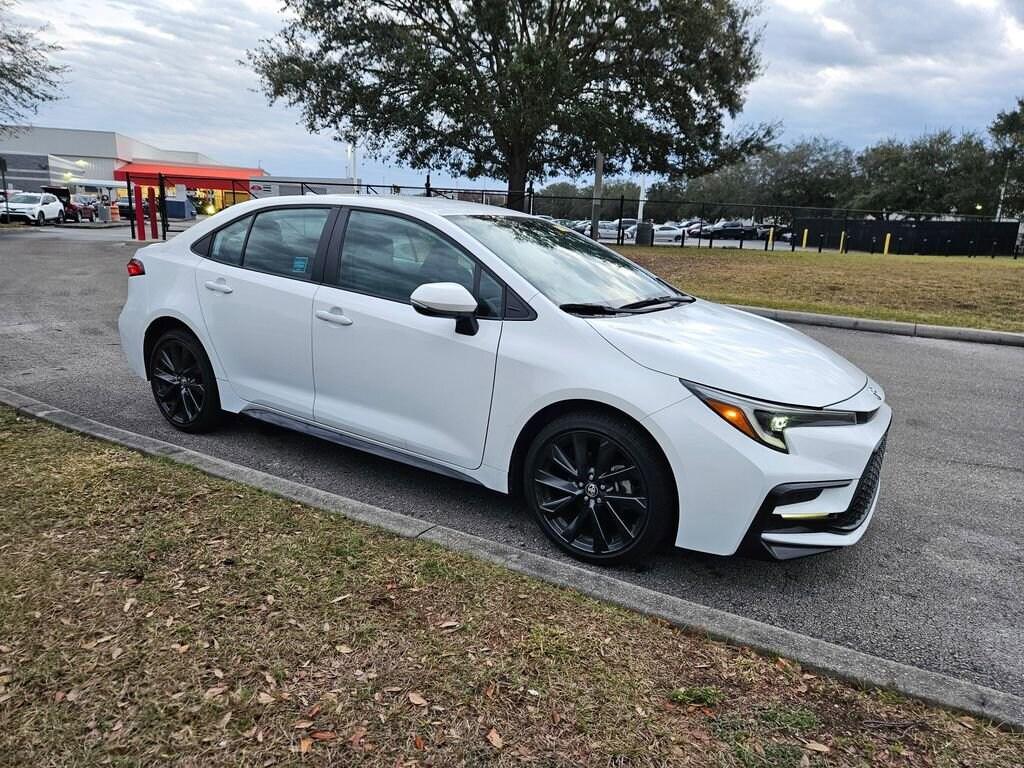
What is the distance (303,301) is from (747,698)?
9.93 feet

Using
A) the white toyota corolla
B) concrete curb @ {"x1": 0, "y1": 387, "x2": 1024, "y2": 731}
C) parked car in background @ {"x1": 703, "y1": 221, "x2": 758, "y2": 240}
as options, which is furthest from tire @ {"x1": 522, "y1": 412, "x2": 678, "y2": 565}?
parked car in background @ {"x1": 703, "y1": 221, "x2": 758, "y2": 240}

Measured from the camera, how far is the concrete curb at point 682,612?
240 cm

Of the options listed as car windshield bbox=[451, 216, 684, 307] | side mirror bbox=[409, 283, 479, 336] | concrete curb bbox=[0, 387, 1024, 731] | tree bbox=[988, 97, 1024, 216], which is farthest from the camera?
tree bbox=[988, 97, 1024, 216]

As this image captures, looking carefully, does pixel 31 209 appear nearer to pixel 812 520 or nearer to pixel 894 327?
pixel 894 327

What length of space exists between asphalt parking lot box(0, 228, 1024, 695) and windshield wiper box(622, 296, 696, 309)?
127 cm

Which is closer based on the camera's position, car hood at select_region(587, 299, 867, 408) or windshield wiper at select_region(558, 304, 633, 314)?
car hood at select_region(587, 299, 867, 408)

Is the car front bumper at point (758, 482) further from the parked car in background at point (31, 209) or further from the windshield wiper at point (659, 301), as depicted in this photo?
the parked car in background at point (31, 209)

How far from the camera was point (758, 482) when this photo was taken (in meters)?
2.91

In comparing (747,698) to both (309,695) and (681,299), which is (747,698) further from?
(681,299)

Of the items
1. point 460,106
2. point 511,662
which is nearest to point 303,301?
point 511,662

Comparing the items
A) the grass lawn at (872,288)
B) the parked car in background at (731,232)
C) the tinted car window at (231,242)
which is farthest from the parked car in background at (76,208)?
the tinted car window at (231,242)

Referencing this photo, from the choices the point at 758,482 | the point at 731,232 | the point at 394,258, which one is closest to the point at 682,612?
the point at 758,482

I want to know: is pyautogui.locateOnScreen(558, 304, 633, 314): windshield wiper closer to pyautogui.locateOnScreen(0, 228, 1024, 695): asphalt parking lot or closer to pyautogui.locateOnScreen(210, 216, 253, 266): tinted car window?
pyautogui.locateOnScreen(0, 228, 1024, 695): asphalt parking lot

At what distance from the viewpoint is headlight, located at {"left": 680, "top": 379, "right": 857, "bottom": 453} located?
116 inches
